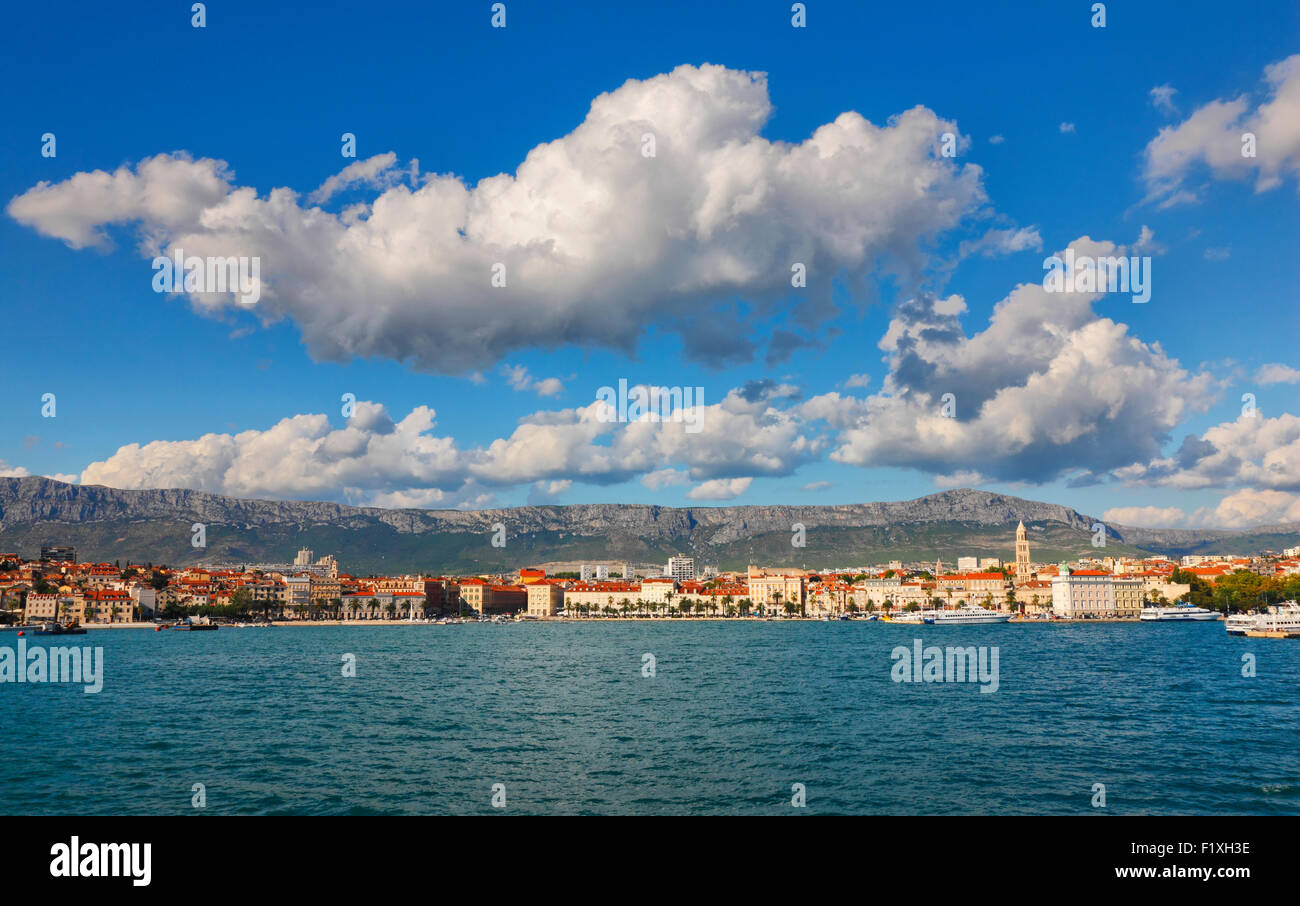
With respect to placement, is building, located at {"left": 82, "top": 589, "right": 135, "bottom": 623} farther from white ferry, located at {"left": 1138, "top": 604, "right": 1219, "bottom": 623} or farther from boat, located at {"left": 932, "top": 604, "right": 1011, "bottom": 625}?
white ferry, located at {"left": 1138, "top": 604, "right": 1219, "bottom": 623}

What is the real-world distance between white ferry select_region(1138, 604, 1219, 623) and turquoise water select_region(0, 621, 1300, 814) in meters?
97.8

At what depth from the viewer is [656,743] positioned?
26.1 meters

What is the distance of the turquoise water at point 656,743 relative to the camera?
760 inches

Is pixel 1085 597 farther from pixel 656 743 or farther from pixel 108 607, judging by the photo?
pixel 108 607

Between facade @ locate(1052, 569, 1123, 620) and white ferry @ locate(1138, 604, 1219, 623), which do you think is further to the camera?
facade @ locate(1052, 569, 1123, 620)

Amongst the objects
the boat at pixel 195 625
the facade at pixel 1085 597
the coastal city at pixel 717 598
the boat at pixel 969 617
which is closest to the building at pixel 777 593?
the coastal city at pixel 717 598

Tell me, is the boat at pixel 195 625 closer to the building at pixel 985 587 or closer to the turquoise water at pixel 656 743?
the turquoise water at pixel 656 743

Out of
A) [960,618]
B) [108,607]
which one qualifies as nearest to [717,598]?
[960,618]

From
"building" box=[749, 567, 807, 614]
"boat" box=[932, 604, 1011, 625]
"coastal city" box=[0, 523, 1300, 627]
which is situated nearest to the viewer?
"coastal city" box=[0, 523, 1300, 627]

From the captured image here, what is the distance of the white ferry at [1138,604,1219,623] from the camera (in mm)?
136750

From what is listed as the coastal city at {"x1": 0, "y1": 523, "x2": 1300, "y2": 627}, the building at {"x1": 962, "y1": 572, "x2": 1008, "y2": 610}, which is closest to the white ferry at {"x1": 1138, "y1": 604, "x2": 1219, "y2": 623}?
the coastal city at {"x1": 0, "y1": 523, "x2": 1300, "y2": 627}
